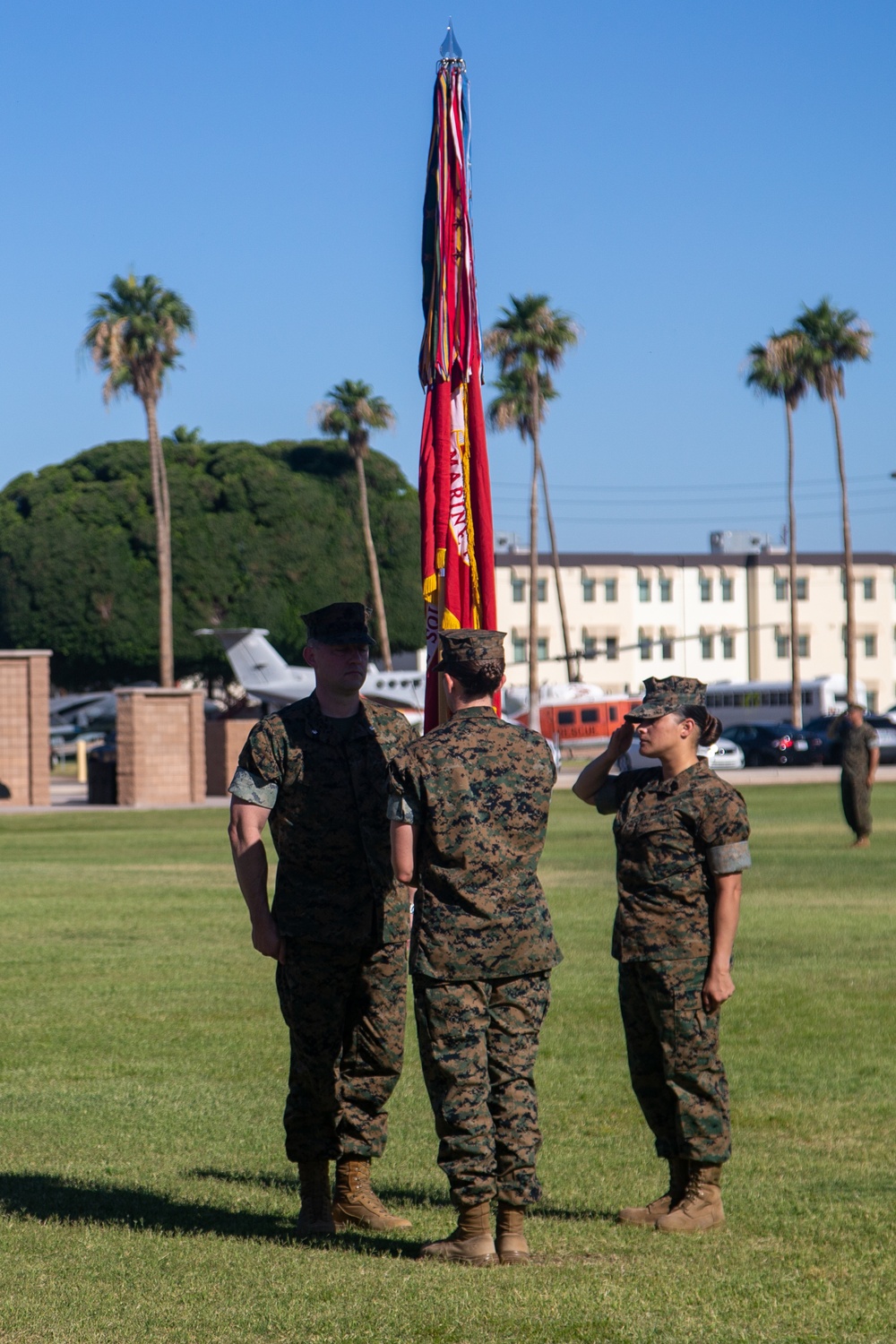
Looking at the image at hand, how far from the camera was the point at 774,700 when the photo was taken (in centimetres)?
8262

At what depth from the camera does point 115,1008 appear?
11.2 m

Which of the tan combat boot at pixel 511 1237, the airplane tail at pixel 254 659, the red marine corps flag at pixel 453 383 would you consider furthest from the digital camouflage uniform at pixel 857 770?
the airplane tail at pixel 254 659

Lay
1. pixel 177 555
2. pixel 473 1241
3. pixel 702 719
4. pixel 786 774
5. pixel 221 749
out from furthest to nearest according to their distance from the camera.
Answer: pixel 177 555 < pixel 786 774 < pixel 221 749 < pixel 702 719 < pixel 473 1241

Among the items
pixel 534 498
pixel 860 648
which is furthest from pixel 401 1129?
pixel 860 648

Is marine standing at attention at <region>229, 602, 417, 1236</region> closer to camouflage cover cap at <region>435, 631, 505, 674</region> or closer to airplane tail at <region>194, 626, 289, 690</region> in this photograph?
camouflage cover cap at <region>435, 631, 505, 674</region>

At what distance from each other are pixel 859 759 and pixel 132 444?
61.5 meters

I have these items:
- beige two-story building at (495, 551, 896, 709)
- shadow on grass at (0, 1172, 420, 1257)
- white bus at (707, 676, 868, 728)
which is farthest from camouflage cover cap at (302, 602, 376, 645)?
beige two-story building at (495, 551, 896, 709)

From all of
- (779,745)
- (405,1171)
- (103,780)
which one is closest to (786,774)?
(779,745)

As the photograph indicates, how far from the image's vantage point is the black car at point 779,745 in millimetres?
58875

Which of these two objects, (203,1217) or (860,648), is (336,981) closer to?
(203,1217)

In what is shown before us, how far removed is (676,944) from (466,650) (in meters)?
1.34

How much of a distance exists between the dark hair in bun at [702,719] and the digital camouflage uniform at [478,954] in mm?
734

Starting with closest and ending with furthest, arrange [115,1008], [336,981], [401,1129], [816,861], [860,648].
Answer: [336,981] < [401,1129] < [115,1008] < [816,861] < [860,648]

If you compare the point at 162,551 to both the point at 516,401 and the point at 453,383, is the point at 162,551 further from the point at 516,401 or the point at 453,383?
the point at 453,383
